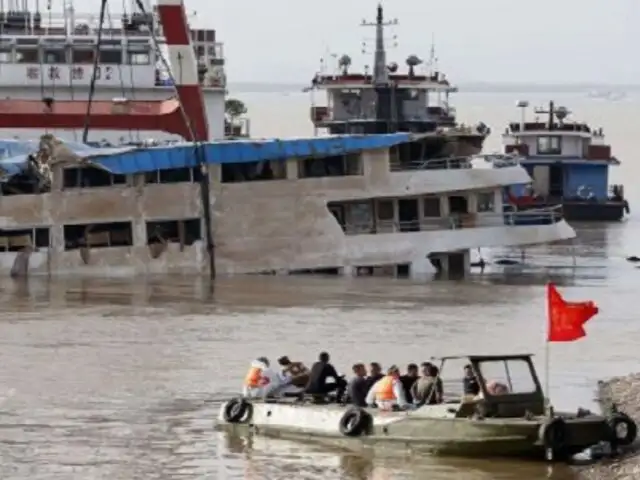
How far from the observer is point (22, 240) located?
5019 cm

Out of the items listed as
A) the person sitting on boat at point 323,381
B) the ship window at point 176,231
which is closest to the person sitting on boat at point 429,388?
the person sitting on boat at point 323,381

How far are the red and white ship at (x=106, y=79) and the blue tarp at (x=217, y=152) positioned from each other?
5.09 meters

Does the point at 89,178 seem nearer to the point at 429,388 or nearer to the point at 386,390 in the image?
the point at 386,390

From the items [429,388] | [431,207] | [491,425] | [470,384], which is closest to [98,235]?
[431,207]

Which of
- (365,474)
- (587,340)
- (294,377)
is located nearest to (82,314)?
(587,340)

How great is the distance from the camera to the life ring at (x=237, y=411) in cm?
2789

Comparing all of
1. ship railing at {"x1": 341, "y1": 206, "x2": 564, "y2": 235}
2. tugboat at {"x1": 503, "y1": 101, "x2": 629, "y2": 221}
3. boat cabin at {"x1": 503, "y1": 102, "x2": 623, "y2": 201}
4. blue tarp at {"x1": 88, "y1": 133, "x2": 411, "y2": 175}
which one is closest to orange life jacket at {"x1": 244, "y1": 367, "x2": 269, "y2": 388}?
blue tarp at {"x1": 88, "y1": 133, "x2": 411, "y2": 175}

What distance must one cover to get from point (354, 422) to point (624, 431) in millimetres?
3643

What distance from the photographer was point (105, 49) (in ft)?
202

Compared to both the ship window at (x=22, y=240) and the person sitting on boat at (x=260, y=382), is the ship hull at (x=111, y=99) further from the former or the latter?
the person sitting on boat at (x=260, y=382)

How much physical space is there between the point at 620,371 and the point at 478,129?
22.2 meters

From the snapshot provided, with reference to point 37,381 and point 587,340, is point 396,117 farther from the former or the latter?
point 37,381

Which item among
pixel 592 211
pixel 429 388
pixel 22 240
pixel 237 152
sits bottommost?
pixel 429 388

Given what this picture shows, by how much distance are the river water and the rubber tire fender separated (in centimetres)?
47
